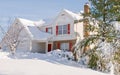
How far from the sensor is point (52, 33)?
35438mm

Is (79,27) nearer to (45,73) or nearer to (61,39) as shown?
(61,39)

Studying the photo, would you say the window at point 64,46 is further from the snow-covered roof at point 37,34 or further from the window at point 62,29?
the snow-covered roof at point 37,34

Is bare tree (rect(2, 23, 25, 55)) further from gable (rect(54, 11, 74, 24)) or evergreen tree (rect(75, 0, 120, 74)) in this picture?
evergreen tree (rect(75, 0, 120, 74))

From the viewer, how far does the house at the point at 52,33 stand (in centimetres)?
3325


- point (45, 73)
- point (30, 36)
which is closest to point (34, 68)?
point (45, 73)

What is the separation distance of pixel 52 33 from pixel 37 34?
2178 millimetres

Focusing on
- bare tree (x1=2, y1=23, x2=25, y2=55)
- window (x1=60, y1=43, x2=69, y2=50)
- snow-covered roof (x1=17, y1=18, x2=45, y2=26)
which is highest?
snow-covered roof (x1=17, y1=18, x2=45, y2=26)

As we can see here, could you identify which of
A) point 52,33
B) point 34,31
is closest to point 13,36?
point 34,31

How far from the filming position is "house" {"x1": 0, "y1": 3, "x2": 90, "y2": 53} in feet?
109

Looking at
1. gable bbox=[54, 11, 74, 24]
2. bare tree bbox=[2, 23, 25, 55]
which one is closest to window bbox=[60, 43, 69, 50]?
gable bbox=[54, 11, 74, 24]

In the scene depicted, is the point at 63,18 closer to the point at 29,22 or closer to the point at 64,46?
the point at 64,46

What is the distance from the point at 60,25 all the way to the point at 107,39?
13173mm

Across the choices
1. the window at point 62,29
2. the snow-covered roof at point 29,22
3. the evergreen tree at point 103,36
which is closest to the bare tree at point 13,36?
the snow-covered roof at point 29,22

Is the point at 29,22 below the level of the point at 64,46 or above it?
above
